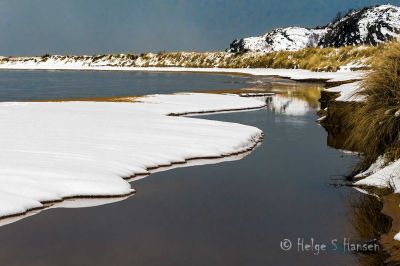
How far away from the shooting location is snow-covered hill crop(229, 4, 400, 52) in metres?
136

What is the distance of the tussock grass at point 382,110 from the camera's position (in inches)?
403

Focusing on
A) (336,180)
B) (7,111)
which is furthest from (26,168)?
(7,111)

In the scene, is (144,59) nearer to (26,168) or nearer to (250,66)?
(250,66)

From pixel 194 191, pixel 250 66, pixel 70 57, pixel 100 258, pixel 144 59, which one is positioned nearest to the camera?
pixel 100 258

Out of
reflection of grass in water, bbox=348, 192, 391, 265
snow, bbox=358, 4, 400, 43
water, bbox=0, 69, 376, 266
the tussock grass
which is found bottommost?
reflection of grass in water, bbox=348, 192, 391, 265

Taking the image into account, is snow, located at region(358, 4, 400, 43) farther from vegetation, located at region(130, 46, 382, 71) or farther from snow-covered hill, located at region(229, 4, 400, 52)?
vegetation, located at region(130, 46, 382, 71)

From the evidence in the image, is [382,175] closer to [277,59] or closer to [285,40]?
[277,59]

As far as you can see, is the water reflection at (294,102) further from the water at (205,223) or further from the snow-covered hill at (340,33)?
the snow-covered hill at (340,33)

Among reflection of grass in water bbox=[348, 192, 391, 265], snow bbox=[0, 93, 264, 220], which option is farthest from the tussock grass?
snow bbox=[0, 93, 264, 220]

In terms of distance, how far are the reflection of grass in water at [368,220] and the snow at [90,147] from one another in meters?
3.64

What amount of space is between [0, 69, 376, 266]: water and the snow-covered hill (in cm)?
11096

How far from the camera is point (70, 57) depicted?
409 feet

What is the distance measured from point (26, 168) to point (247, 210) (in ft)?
13.1

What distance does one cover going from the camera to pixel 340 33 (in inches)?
5787
